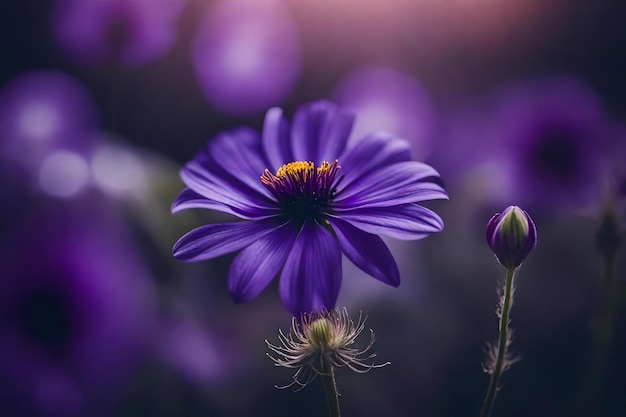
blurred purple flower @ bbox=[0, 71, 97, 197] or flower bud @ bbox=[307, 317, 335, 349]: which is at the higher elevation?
blurred purple flower @ bbox=[0, 71, 97, 197]

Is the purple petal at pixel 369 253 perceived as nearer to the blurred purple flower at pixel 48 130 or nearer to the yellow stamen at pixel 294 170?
the yellow stamen at pixel 294 170

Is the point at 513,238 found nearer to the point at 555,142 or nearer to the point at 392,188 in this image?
the point at 392,188

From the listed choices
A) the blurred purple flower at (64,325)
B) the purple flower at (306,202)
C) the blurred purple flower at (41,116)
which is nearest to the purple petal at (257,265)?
the purple flower at (306,202)

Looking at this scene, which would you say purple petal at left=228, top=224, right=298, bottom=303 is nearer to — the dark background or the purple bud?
the purple bud

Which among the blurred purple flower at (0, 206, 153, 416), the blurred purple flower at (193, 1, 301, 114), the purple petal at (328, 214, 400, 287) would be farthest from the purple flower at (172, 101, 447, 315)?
the blurred purple flower at (193, 1, 301, 114)

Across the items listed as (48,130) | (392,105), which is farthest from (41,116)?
(392,105)

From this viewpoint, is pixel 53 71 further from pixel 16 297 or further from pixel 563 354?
pixel 563 354
